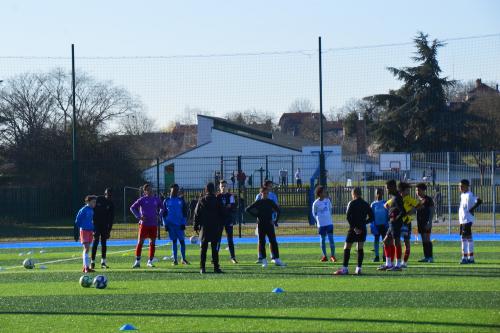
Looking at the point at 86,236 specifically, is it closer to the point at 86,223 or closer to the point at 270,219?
the point at 86,223

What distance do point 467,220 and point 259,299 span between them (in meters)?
8.25

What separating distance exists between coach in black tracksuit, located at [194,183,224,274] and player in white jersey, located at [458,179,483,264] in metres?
5.80

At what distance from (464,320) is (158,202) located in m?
11.6

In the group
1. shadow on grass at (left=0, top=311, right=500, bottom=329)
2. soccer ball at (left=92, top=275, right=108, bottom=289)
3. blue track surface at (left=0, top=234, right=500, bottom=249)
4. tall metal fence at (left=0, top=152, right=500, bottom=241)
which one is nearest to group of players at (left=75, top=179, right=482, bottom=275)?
soccer ball at (left=92, top=275, right=108, bottom=289)

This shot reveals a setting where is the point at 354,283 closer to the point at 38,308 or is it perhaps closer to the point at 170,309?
the point at 170,309

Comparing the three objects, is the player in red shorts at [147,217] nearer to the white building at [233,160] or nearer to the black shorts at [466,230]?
the black shorts at [466,230]

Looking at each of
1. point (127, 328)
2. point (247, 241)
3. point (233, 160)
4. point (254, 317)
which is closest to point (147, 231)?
point (254, 317)

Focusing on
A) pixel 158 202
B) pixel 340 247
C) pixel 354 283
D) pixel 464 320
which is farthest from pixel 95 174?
pixel 464 320

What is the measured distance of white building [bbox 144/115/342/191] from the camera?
37719 mm

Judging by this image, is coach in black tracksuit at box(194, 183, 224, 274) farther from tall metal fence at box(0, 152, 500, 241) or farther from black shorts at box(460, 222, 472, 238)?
tall metal fence at box(0, 152, 500, 241)

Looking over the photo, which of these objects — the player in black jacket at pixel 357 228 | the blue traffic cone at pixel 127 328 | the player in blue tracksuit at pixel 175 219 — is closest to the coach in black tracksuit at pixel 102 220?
the player in blue tracksuit at pixel 175 219

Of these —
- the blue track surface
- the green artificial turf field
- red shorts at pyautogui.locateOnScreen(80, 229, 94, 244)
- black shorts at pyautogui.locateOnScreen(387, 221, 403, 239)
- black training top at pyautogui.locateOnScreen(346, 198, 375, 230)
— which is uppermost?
black training top at pyautogui.locateOnScreen(346, 198, 375, 230)

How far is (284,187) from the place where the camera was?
4041 centimetres

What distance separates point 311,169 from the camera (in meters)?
41.5
